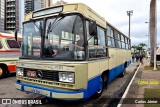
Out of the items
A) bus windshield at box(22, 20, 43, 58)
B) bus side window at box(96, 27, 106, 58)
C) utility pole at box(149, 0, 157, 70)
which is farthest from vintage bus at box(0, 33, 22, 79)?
utility pole at box(149, 0, 157, 70)

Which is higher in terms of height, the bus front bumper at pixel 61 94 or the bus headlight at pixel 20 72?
the bus headlight at pixel 20 72

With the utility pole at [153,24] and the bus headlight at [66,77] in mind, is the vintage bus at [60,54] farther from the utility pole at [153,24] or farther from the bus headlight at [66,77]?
the utility pole at [153,24]

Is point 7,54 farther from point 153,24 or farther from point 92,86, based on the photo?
point 153,24

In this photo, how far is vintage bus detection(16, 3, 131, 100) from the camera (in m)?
5.83

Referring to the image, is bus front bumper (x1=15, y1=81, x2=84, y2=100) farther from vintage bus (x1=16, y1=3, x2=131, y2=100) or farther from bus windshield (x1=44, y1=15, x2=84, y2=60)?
bus windshield (x1=44, y1=15, x2=84, y2=60)

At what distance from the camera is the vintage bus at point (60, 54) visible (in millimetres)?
5828

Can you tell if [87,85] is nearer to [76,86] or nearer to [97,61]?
[76,86]

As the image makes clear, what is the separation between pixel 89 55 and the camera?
6363 millimetres

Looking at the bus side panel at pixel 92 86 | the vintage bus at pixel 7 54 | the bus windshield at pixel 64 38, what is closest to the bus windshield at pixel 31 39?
the bus windshield at pixel 64 38

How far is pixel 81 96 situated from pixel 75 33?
5.76ft

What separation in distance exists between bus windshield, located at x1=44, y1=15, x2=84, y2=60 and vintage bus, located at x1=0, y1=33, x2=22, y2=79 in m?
6.29

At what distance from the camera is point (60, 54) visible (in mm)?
6105

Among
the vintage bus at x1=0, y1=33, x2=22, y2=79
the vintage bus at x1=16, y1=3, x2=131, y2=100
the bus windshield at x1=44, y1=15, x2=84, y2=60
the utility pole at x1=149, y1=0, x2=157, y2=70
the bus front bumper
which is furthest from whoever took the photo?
the utility pole at x1=149, y1=0, x2=157, y2=70

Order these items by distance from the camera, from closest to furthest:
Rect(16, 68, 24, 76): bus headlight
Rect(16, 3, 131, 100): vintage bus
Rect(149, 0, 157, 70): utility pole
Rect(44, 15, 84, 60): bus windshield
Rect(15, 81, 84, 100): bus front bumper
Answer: Rect(15, 81, 84, 100): bus front bumper
Rect(16, 3, 131, 100): vintage bus
Rect(44, 15, 84, 60): bus windshield
Rect(16, 68, 24, 76): bus headlight
Rect(149, 0, 157, 70): utility pole
